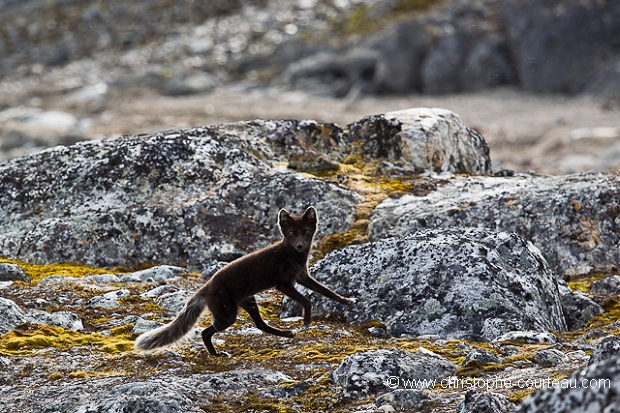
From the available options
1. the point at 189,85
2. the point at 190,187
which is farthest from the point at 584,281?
the point at 189,85

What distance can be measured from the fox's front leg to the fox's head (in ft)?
1.24

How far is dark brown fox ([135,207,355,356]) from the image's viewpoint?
387 inches

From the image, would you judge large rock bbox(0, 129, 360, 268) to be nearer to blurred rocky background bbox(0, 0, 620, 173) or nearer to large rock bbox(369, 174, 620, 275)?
large rock bbox(369, 174, 620, 275)

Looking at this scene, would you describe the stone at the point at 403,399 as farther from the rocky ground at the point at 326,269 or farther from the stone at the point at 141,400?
the stone at the point at 141,400

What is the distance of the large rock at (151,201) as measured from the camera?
14.3 metres

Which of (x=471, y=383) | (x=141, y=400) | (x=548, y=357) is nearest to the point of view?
(x=141, y=400)

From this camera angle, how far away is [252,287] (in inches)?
408

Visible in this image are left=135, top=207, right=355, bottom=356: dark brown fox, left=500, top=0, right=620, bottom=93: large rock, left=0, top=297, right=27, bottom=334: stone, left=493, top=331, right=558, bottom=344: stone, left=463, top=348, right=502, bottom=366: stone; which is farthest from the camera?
left=500, top=0, right=620, bottom=93: large rock

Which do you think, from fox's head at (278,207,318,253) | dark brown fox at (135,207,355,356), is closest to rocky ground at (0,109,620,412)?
dark brown fox at (135,207,355,356)

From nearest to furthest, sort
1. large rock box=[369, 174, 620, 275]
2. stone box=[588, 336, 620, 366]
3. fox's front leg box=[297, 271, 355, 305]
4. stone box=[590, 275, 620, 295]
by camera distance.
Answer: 1. stone box=[588, 336, 620, 366]
2. fox's front leg box=[297, 271, 355, 305]
3. stone box=[590, 275, 620, 295]
4. large rock box=[369, 174, 620, 275]

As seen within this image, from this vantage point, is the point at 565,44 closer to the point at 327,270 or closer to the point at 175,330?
the point at 327,270

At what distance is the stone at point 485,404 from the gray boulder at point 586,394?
941 mm

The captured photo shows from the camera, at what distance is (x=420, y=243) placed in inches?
454

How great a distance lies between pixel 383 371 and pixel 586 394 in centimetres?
310
